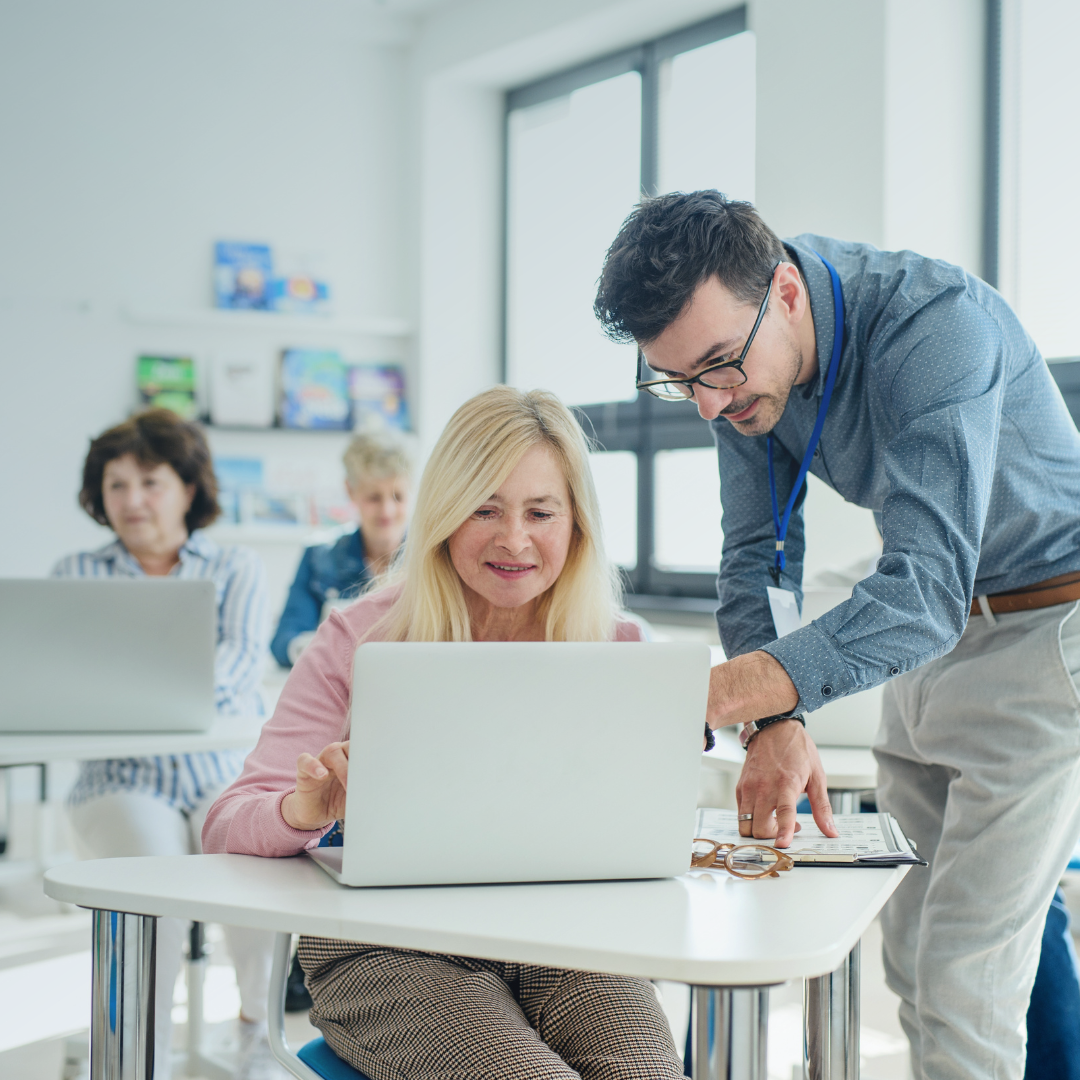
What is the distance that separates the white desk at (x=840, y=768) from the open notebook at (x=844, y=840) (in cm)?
40

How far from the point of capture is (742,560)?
5.79ft

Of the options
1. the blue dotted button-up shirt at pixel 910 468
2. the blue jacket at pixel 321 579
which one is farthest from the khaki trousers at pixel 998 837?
the blue jacket at pixel 321 579

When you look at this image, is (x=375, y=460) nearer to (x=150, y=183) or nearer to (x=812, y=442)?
(x=812, y=442)

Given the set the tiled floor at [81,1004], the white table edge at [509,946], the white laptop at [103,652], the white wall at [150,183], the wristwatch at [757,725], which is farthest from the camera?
the white wall at [150,183]

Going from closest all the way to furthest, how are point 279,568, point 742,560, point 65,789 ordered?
point 742,560, point 65,789, point 279,568

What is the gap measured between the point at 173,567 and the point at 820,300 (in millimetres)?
1684

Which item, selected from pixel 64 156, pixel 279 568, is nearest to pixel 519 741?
pixel 279 568

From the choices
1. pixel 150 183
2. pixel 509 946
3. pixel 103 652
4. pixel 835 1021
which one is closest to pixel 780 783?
pixel 835 1021

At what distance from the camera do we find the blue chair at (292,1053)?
48.0 inches

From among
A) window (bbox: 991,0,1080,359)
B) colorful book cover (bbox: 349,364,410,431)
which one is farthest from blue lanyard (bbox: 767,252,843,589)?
colorful book cover (bbox: 349,364,410,431)

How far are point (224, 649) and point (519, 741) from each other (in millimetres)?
1652

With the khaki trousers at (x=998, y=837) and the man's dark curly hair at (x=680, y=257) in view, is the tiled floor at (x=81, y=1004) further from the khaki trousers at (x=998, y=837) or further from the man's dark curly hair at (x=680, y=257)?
the man's dark curly hair at (x=680, y=257)

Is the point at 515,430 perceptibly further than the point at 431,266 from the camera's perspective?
No

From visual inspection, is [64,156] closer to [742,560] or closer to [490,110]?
[490,110]
